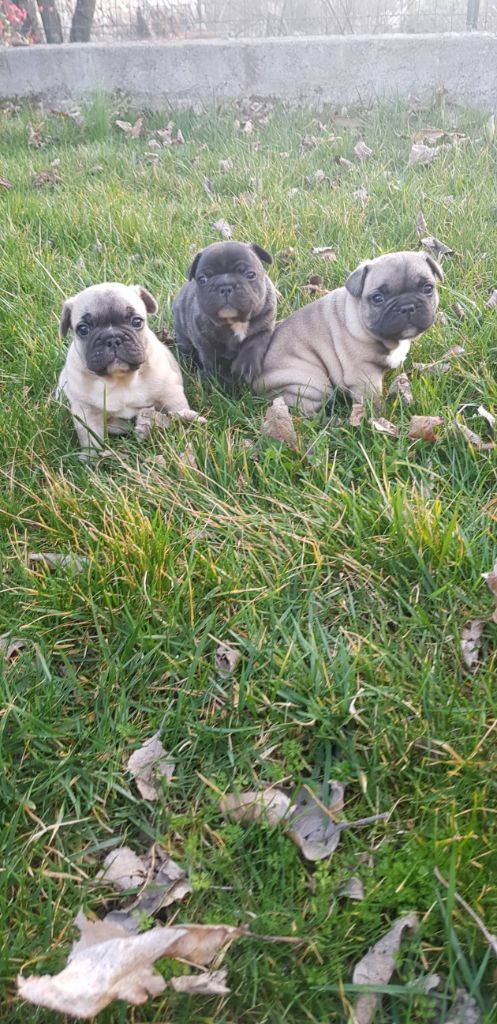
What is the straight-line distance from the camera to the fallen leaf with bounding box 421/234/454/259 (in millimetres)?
4900

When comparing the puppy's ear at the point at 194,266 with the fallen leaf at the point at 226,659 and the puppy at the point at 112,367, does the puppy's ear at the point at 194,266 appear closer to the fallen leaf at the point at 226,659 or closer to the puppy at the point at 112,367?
the puppy at the point at 112,367

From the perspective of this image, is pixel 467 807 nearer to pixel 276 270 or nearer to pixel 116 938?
pixel 116 938

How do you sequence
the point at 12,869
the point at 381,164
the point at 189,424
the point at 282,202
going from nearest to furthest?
the point at 12,869 → the point at 189,424 → the point at 282,202 → the point at 381,164

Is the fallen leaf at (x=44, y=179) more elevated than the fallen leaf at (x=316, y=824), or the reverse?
the fallen leaf at (x=44, y=179)

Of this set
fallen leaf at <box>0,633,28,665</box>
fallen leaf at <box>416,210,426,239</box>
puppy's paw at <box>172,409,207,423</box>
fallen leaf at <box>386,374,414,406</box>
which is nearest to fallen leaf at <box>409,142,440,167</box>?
fallen leaf at <box>416,210,426,239</box>

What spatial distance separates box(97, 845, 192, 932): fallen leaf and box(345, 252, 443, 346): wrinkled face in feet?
8.32

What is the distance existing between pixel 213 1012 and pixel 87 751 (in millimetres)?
786

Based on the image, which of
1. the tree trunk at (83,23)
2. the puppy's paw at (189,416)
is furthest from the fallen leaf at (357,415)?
the tree trunk at (83,23)

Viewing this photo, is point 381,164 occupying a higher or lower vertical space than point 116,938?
higher

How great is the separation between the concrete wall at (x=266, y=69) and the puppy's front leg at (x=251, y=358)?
5.71 m

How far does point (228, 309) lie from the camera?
12.5 ft

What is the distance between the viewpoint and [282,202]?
5.89 metres

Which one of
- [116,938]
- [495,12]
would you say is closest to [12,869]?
[116,938]

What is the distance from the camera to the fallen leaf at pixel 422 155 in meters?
6.63
